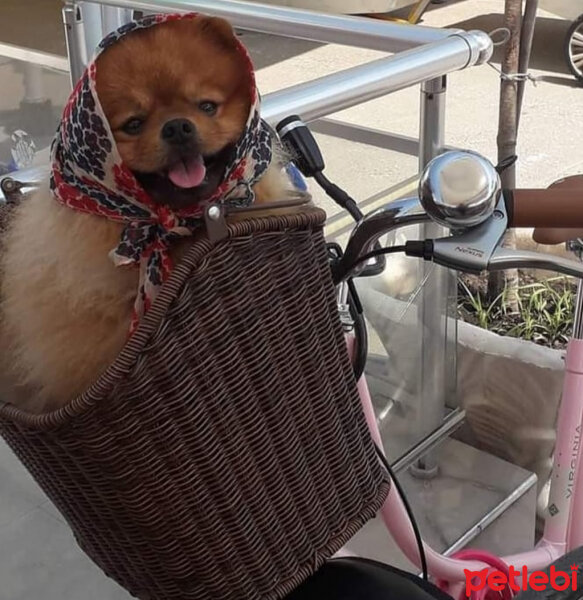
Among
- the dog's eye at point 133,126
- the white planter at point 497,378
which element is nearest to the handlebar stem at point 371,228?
the dog's eye at point 133,126

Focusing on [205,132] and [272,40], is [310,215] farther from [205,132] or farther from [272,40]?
[272,40]

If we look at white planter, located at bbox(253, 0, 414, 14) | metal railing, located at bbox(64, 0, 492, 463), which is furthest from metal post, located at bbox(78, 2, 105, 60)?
white planter, located at bbox(253, 0, 414, 14)

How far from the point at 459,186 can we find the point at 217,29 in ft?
0.92

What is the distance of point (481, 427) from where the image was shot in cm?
221

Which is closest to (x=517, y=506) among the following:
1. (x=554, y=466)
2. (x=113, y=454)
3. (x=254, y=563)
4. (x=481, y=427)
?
(x=481, y=427)

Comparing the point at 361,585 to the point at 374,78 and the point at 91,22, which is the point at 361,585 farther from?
the point at 91,22

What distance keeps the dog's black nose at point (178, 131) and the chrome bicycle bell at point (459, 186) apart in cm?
27

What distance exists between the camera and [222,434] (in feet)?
2.44

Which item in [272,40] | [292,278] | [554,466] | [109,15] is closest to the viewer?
[292,278]

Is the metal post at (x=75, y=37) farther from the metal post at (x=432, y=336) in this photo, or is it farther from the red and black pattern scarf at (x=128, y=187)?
the red and black pattern scarf at (x=128, y=187)

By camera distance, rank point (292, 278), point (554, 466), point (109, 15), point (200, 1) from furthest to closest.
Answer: point (109, 15) < point (200, 1) < point (554, 466) < point (292, 278)

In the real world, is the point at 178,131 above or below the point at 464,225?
above

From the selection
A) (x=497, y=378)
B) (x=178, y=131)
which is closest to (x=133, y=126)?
(x=178, y=131)

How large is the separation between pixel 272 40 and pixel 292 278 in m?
6.16
